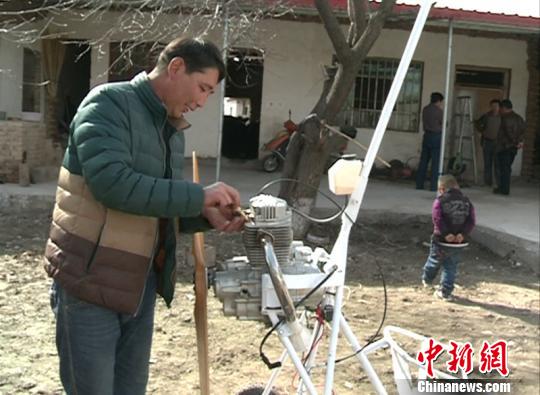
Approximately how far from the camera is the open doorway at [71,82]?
12797mm

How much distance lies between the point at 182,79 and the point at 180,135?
0.30 meters

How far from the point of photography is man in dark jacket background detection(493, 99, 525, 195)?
38.4 feet

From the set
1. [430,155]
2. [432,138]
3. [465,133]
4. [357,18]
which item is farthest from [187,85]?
[465,133]

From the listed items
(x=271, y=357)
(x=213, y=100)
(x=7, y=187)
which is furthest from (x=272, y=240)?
(x=213, y=100)

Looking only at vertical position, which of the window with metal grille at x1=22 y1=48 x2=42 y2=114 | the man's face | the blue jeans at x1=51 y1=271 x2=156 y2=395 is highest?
the window with metal grille at x1=22 y1=48 x2=42 y2=114

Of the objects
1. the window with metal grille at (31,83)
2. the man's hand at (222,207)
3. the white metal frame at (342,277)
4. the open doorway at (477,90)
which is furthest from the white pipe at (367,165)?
the open doorway at (477,90)

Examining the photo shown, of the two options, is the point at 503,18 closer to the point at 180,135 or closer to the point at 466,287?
the point at 466,287

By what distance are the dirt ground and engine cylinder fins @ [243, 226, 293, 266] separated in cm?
94

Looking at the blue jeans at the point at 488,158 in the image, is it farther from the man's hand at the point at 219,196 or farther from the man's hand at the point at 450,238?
the man's hand at the point at 219,196

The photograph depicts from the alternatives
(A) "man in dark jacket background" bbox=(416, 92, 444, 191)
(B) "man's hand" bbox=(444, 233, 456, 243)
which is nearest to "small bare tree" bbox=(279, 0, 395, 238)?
(B) "man's hand" bbox=(444, 233, 456, 243)

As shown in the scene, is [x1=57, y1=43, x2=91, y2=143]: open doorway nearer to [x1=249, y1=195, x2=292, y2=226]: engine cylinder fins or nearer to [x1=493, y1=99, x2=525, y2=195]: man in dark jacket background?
[x1=493, y1=99, x2=525, y2=195]: man in dark jacket background

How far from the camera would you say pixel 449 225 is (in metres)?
6.16

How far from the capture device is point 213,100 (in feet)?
43.3

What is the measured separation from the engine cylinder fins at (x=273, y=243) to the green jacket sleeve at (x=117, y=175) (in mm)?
435
